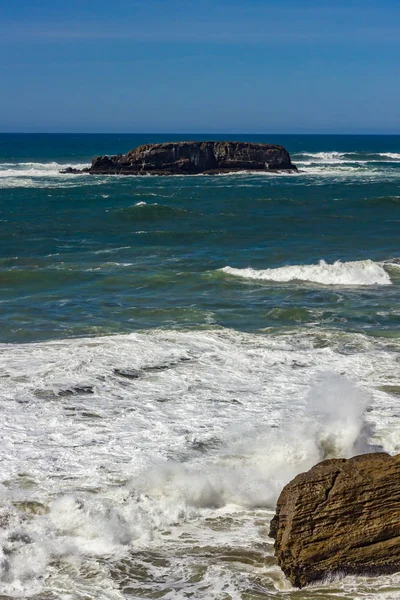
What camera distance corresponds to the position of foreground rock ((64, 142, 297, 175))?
70.2 metres

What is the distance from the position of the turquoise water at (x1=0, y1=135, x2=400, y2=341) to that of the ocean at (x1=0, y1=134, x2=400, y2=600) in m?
0.12

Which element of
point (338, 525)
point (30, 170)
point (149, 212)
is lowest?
point (338, 525)

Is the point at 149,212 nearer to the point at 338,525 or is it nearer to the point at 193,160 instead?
the point at 193,160

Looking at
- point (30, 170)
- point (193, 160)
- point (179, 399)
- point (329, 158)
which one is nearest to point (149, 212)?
point (179, 399)

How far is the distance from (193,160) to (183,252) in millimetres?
43018

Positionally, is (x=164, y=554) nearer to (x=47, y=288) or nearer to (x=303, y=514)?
(x=303, y=514)

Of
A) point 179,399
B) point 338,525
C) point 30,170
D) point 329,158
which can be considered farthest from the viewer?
point 329,158

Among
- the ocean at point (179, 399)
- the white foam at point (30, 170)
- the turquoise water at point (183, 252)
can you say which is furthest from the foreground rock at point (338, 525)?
the white foam at point (30, 170)

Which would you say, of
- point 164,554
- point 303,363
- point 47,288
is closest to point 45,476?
point 164,554

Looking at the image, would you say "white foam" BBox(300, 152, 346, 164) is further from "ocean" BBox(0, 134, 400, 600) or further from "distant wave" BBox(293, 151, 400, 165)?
"ocean" BBox(0, 134, 400, 600)

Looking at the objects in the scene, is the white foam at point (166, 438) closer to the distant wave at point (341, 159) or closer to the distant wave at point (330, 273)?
the distant wave at point (330, 273)

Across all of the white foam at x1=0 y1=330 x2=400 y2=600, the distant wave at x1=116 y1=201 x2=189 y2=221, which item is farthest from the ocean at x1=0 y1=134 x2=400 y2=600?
the distant wave at x1=116 y1=201 x2=189 y2=221

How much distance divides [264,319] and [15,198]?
32.8 meters

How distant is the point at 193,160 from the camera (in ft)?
232
